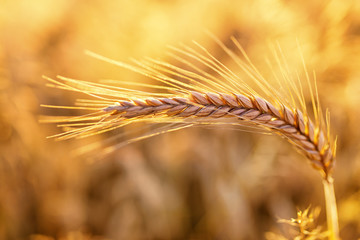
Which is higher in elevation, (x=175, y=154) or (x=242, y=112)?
(x=242, y=112)

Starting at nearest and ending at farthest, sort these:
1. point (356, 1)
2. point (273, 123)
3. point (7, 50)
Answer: point (273, 123) → point (356, 1) → point (7, 50)

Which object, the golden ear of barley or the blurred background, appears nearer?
the golden ear of barley

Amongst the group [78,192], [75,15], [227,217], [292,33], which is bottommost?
[227,217]

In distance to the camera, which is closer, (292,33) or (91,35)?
(292,33)

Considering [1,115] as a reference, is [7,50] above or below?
above

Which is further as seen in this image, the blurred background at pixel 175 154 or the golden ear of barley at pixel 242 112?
the blurred background at pixel 175 154

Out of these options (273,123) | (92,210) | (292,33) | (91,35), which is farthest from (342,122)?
(91,35)

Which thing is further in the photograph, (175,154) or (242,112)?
(175,154)

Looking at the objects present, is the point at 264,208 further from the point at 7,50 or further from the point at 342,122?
the point at 7,50
